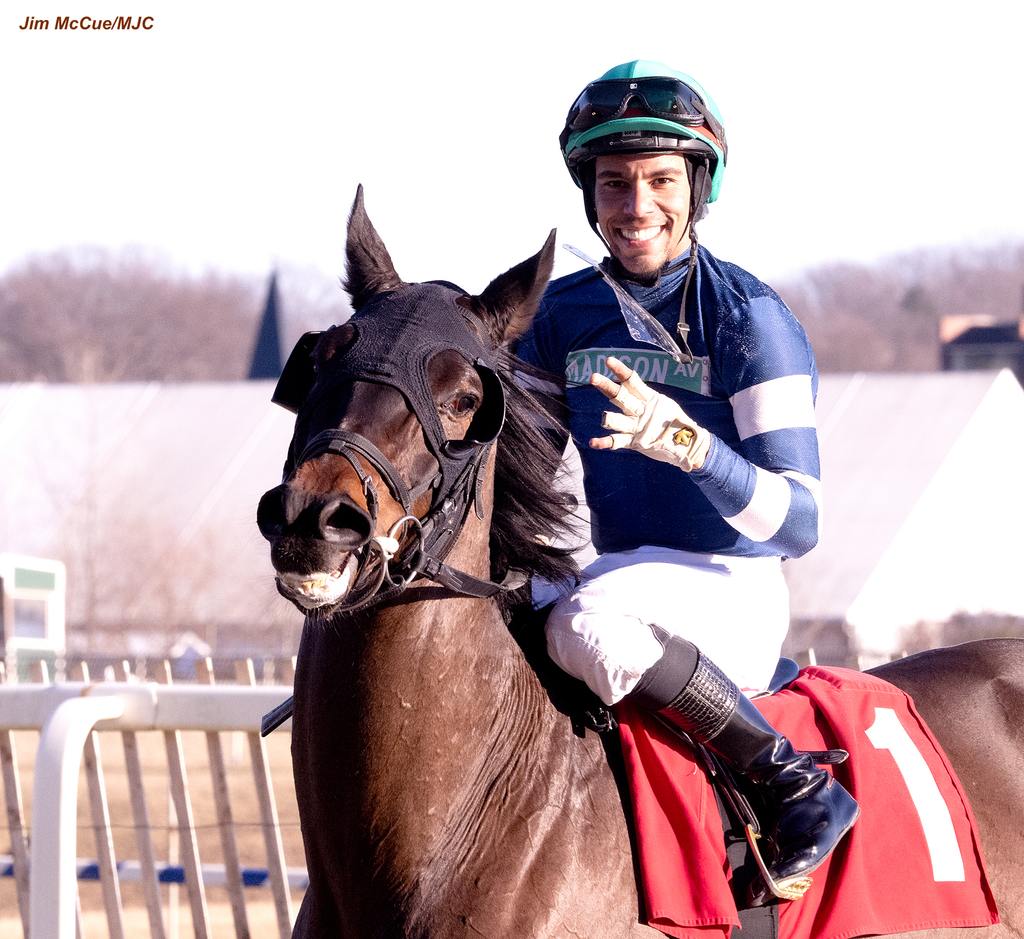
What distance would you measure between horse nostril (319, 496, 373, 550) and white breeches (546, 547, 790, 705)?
0.70 metres

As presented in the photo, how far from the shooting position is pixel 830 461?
1383 inches

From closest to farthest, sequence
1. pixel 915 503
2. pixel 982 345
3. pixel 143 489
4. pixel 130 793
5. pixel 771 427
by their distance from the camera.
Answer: pixel 771 427 → pixel 130 793 → pixel 915 503 → pixel 143 489 → pixel 982 345

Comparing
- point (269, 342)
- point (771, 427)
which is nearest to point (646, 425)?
point (771, 427)

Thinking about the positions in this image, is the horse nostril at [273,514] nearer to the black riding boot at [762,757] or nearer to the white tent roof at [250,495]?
the black riding boot at [762,757]

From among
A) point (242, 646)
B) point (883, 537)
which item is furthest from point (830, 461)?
point (242, 646)

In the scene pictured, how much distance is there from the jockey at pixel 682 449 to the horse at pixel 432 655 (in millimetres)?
207

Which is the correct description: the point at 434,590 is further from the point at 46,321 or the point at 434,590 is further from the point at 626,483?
the point at 46,321

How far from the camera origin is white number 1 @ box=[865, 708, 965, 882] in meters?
3.80

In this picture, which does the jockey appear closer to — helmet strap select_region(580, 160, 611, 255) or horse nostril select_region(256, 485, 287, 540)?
helmet strap select_region(580, 160, 611, 255)

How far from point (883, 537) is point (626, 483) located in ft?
98.1

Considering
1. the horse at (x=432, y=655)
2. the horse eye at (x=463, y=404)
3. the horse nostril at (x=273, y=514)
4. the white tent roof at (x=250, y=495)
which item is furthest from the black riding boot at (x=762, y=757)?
the white tent roof at (x=250, y=495)

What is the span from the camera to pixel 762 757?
3.48m

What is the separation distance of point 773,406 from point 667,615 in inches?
21.4

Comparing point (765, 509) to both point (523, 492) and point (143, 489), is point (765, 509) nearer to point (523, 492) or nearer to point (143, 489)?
point (523, 492)
